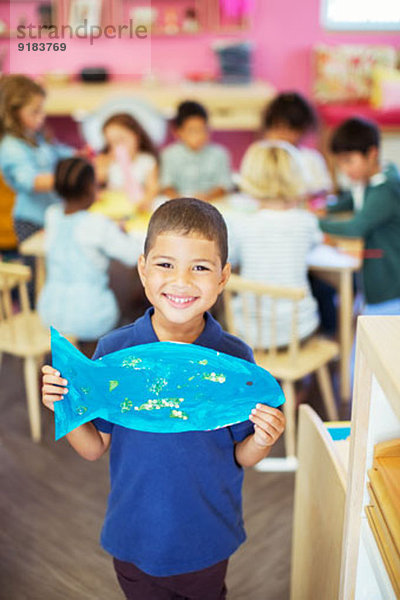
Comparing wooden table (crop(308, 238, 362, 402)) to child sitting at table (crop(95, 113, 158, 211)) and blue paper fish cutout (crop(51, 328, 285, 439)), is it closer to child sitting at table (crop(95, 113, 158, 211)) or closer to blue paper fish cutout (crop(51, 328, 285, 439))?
child sitting at table (crop(95, 113, 158, 211))

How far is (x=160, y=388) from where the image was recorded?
3.79 ft

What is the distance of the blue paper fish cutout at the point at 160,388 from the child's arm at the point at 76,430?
0.01 metres

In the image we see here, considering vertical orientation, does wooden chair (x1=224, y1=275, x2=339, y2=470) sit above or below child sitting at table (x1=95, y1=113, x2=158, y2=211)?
below

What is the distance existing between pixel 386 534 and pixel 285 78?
5455 millimetres

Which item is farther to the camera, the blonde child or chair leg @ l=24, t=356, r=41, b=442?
the blonde child

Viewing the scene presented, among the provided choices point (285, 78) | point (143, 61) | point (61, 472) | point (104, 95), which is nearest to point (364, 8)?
point (285, 78)

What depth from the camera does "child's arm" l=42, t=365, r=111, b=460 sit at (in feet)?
3.79

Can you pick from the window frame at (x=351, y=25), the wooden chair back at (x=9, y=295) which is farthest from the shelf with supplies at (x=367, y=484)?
the window frame at (x=351, y=25)

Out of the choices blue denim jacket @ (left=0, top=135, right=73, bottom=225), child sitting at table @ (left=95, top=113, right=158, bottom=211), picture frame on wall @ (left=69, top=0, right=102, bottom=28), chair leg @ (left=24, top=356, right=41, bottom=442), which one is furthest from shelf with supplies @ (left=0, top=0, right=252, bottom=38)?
chair leg @ (left=24, top=356, right=41, bottom=442)

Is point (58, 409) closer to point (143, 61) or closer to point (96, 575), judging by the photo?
point (96, 575)

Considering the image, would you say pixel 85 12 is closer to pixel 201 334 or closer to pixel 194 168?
pixel 194 168

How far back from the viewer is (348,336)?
2.88m

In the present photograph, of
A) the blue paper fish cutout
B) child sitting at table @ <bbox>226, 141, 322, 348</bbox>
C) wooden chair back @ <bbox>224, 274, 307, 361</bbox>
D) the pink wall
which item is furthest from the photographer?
the pink wall

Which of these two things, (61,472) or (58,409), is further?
(61,472)
